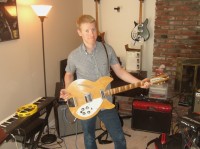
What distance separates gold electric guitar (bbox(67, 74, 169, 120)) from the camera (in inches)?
67.5

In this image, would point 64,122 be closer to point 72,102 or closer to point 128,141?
point 128,141

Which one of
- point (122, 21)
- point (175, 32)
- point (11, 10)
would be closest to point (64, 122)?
point (11, 10)

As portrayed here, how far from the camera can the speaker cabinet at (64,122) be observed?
2602 millimetres

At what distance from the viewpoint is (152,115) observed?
2707mm

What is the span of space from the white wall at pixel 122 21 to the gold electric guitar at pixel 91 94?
155 centimetres

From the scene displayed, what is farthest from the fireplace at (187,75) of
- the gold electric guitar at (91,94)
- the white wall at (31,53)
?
the white wall at (31,53)

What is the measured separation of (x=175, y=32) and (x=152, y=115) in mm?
1057

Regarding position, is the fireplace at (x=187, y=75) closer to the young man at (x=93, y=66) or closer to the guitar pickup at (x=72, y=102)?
the young man at (x=93, y=66)

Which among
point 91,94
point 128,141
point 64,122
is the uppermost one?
point 91,94

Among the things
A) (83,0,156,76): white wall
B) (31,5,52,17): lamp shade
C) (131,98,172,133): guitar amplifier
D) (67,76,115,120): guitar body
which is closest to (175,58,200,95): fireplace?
(131,98,172,133): guitar amplifier

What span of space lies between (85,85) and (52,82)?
51.0 inches

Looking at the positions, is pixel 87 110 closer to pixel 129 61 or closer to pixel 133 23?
pixel 129 61

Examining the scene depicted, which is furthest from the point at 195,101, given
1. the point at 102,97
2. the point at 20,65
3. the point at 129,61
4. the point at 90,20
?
the point at 20,65

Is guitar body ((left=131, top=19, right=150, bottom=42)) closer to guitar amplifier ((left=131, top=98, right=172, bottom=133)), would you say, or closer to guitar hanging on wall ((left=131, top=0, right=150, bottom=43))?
guitar hanging on wall ((left=131, top=0, right=150, bottom=43))
